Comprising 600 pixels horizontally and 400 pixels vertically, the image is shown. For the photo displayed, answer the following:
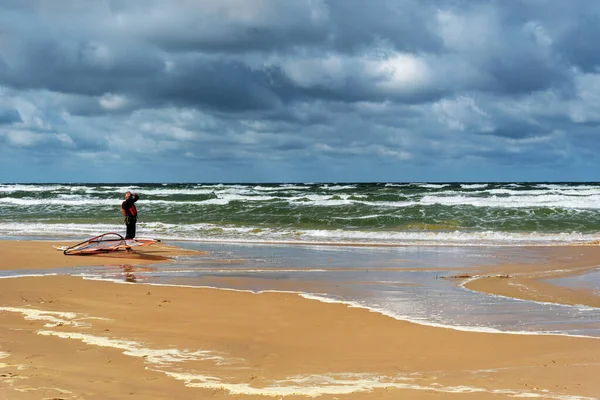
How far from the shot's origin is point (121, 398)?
14.5 feet

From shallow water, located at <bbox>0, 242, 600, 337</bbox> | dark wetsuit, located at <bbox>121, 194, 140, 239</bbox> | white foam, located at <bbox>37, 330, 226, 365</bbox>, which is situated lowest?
shallow water, located at <bbox>0, 242, 600, 337</bbox>

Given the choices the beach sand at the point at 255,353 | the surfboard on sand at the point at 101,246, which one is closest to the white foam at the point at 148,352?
the beach sand at the point at 255,353

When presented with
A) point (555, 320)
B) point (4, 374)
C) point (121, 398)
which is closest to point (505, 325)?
point (555, 320)

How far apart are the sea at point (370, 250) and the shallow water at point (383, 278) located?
0.07 ft

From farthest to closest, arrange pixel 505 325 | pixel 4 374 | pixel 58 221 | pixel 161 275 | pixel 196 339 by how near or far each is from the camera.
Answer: pixel 58 221 → pixel 161 275 → pixel 505 325 → pixel 196 339 → pixel 4 374

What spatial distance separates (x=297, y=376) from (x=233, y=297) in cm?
425

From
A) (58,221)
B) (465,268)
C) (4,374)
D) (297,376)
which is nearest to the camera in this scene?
(4,374)

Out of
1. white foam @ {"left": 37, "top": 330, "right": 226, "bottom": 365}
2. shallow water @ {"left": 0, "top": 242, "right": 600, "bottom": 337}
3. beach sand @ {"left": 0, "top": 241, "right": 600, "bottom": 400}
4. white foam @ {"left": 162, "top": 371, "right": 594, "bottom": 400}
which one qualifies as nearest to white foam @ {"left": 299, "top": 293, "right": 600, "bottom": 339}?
shallow water @ {"left": 0, "top": 242, "right": 600, "bottom": 337}

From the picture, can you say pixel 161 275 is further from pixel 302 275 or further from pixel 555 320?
pixel 555 320

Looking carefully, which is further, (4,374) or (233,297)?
(233,297)

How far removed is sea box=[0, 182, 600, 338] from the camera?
831 centimetres

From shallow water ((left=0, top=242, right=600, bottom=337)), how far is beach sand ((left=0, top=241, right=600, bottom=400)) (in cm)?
69

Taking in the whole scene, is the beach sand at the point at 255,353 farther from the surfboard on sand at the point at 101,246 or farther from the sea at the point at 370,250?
the surfboard on sand at the point at 101,246

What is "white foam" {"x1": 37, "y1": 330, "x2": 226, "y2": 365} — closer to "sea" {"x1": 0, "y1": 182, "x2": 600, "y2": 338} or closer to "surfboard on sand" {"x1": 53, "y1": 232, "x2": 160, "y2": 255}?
"sea" {"x1": 0, "y1": 182, "x2": 600, "y2": 338}
